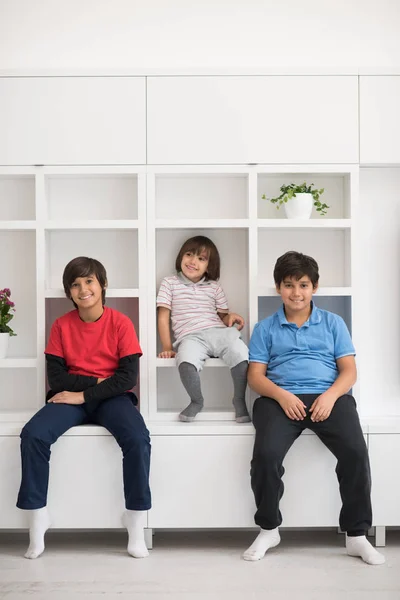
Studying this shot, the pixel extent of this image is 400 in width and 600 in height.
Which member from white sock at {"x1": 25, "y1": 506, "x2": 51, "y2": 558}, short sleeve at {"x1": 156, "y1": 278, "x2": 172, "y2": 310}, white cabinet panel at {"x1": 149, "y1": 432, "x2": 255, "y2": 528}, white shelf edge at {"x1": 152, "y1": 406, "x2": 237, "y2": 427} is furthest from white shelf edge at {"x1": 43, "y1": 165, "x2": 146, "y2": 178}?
white sock at {"x1": 25, "y1": 506, "x2": 51, "y2": 558}

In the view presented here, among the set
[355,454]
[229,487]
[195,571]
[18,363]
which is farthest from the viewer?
[18,363]

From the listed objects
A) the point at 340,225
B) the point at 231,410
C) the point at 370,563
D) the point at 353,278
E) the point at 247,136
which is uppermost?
the point at 247,136

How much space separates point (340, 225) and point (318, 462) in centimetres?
93

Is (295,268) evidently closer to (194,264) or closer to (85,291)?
(194,264)

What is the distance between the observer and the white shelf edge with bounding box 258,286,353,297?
2729mm

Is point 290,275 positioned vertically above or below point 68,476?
above

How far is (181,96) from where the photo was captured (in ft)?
8.98

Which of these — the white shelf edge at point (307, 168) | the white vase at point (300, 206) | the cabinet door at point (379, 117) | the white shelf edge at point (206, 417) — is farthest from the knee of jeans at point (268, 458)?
the cabinet door at point (379, 117)

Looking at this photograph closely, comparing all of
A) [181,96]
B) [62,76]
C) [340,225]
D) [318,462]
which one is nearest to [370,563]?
[318,462]

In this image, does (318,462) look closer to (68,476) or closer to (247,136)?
(68,476)

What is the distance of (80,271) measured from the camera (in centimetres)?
→ 262

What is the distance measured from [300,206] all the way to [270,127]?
0.33 meters

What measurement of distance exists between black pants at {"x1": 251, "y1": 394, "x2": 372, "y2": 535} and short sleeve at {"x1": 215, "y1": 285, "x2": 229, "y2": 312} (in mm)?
589

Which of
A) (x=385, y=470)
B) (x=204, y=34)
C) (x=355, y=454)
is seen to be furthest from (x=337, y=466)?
(x=204, y=34)
